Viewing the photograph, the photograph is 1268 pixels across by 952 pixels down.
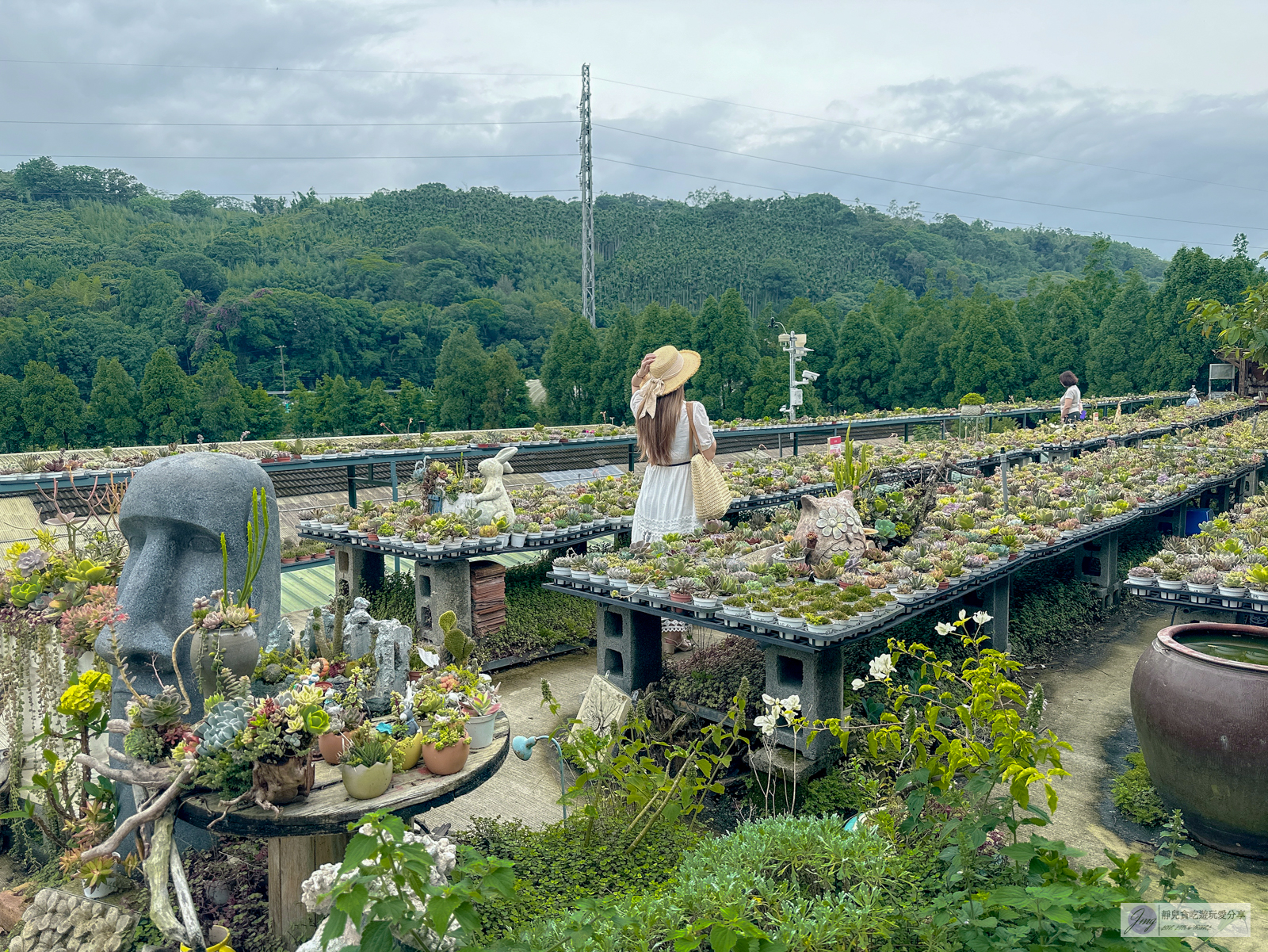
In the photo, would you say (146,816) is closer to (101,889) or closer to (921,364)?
(101,889)

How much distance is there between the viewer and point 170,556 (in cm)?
355

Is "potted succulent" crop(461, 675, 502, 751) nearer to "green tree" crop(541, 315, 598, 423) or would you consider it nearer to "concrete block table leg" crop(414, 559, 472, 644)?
"concrete block table leg" crop(414, 559, 472, 644)

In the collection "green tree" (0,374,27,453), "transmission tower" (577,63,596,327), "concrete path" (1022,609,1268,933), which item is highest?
"transmission tower" (577,63,596,327)

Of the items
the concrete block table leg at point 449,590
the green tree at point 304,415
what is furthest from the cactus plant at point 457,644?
the green tree at point 304,415

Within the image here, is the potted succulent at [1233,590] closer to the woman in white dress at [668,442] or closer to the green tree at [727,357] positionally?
the woman in white dress at [668,442]

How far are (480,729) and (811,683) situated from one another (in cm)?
204

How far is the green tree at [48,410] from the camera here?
2153 centimetres

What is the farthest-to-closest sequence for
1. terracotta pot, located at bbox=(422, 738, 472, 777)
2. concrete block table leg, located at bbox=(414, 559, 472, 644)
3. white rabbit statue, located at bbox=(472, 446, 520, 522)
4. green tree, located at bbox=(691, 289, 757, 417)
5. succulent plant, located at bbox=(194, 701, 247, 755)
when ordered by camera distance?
green tree, located at bbox=(691, 289, 757, 417) < white rabbit statue, located at bbox=(472, 446, 520, 522) < concrete block table leg, located at bbox=(414, 559, 472, 644) < terracotta pot, located at bbox=(422, 738, 472, 777) < succulent plant, located at bbox=(194, 701, 247, 755)

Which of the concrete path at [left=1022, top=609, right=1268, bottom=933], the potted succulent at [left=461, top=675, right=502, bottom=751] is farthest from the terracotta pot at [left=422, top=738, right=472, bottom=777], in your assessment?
the concrete path at [left=1022, top=609, right=1268, bottom=933]

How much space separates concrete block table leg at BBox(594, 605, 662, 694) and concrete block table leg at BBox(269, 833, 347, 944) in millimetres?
2659

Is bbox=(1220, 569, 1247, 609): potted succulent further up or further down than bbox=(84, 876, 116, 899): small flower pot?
further up

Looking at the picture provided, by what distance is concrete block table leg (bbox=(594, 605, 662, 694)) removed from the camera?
557 centimetres

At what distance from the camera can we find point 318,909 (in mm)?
2795

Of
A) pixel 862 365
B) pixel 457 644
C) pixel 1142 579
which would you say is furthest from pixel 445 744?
pixel 862 365
